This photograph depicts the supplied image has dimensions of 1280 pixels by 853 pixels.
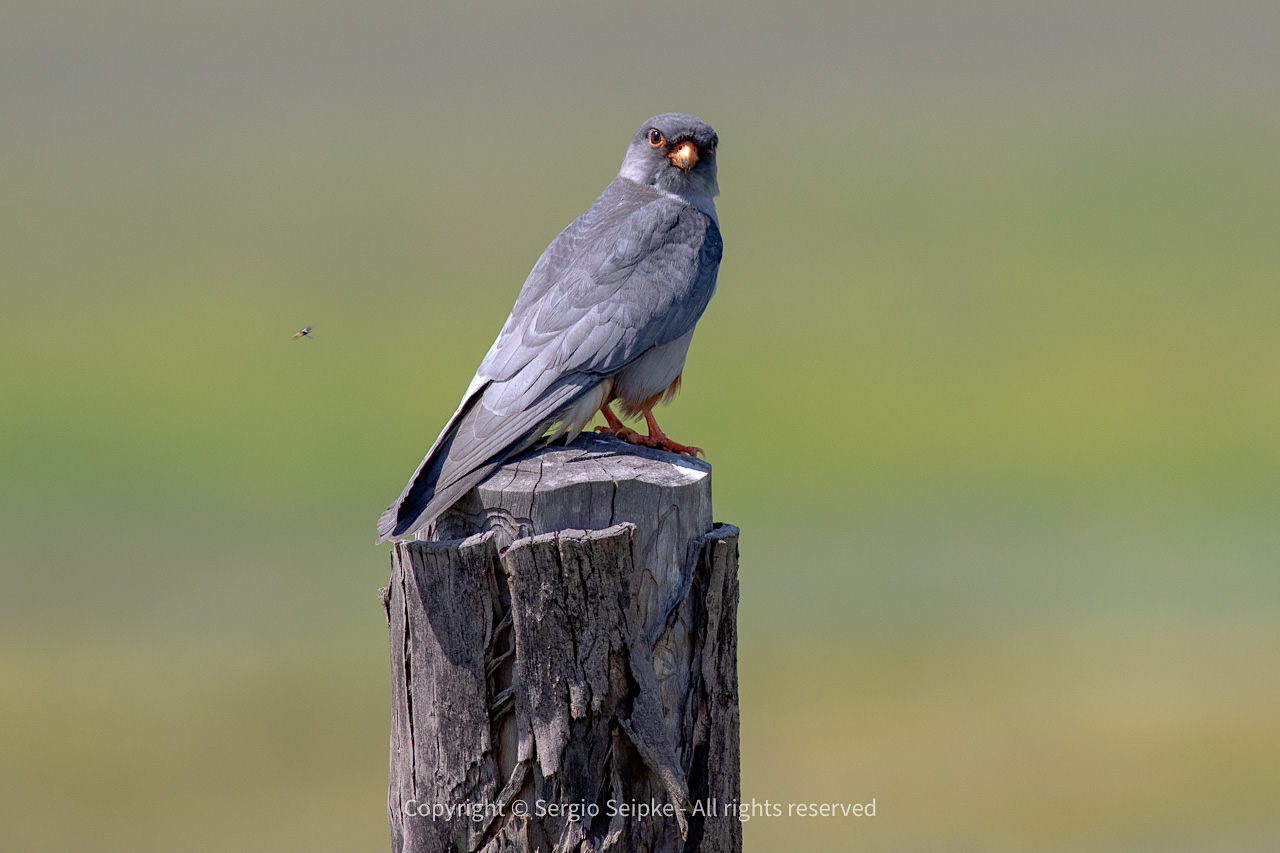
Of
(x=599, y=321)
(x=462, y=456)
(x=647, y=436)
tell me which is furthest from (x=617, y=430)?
(x=462, y=456)

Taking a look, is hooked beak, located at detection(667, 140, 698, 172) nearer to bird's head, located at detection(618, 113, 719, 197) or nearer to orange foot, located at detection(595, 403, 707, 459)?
bird's head, located at detection(618, 113, 719, 197)

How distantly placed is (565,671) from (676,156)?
258 centimetres

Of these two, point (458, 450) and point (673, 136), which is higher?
Result: point (673, 136)

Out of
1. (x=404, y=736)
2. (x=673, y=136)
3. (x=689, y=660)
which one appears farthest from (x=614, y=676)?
(x=673, y=136)

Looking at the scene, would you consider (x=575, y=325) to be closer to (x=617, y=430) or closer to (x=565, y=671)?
(x=617, y=430)

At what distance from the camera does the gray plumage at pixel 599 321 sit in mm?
3199

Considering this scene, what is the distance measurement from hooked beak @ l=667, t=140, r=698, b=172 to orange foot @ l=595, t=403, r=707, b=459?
1125 mm

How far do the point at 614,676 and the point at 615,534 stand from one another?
1.20 feet

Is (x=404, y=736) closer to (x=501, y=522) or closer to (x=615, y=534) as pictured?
(x=501, y=522)

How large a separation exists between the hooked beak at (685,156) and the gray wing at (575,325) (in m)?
0.18

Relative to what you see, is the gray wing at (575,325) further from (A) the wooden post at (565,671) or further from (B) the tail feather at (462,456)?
(A) the wooden post at (565,671)

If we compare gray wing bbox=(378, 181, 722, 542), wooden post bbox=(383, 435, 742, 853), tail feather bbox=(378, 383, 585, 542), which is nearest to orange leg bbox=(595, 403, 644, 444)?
gray wing bbox=(378, 181, 722, 542)

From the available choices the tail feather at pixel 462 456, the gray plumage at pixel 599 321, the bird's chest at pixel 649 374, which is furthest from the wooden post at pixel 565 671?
the bird's chest at pixel 649 374

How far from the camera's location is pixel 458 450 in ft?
10.4
